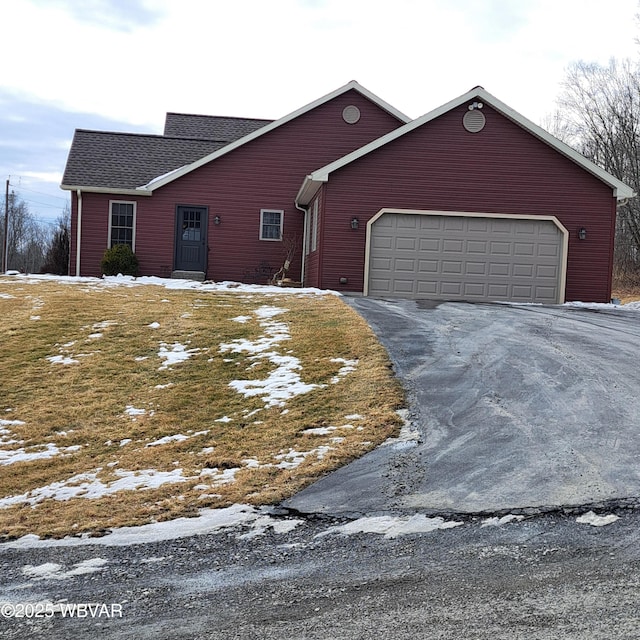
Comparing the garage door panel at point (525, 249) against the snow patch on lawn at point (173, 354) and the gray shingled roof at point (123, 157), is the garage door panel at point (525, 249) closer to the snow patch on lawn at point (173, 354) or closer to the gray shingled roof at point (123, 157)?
the snow patch on lawn at point (173, 354)

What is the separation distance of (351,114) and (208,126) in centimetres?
735

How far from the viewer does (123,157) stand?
912 inches

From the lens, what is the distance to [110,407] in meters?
8.58

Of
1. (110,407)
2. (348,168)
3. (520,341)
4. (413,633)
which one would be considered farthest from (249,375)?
(348,168)

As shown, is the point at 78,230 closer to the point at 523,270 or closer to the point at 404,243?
the point at 404,243

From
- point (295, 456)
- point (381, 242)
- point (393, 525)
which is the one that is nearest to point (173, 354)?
point (295, 456)

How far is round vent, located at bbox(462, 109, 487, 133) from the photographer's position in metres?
17.6

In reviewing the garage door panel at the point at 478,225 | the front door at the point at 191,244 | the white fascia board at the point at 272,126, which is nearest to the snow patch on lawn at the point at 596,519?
the garage door panel at the point at 478,225

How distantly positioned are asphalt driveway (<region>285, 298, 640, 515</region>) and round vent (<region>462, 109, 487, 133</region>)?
302 inches

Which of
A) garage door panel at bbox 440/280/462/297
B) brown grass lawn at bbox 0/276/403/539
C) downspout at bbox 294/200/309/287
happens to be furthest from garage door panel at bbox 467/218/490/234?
brown grass lawn at bbox 0/276/403/539

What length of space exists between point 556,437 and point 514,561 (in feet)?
8.00

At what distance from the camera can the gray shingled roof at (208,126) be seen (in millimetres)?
26891

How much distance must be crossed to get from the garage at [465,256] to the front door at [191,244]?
5.99 meters

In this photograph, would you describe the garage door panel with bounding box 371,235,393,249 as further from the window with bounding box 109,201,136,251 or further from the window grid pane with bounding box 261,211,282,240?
the window with bounding box 109,201,136,251
